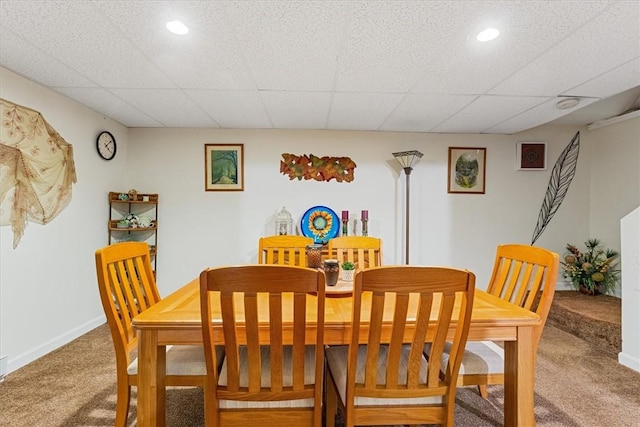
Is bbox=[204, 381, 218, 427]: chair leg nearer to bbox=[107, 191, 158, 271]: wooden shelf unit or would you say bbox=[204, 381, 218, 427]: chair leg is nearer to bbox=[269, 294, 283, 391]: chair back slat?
bbox=[269, 294, 283, 391]: chair back slat

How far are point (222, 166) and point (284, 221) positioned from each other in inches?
38.1

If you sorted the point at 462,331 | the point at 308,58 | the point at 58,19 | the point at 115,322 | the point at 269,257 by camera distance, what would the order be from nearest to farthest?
the point at 462,331, the point at 115,322, the point at 58,19, the point at 308,58, the point at 269,257

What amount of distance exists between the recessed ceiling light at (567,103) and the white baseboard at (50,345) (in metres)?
4.68

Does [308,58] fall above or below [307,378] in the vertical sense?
above

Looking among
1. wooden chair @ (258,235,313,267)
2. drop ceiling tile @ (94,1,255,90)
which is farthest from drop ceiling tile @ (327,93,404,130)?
wooden chair @ (258,235,313,267)

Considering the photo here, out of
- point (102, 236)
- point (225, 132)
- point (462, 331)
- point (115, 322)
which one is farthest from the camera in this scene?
point (225, 132)

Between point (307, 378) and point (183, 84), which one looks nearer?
point (307, 378)

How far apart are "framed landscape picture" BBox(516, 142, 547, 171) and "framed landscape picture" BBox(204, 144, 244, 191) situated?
331cm

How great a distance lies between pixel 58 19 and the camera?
1673mm

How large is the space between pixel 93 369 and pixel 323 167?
2809 millimetres

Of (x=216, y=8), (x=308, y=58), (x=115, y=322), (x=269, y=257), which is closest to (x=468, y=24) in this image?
(x=308, y=58)

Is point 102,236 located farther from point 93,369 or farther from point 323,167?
point 323,167

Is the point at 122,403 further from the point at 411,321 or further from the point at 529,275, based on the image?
the point at 529,275

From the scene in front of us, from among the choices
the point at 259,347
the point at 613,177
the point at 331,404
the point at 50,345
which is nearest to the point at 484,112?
the point at 613,177
